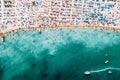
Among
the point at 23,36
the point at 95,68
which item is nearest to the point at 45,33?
the point at 23,36

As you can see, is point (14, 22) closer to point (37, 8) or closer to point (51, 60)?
point (37, 8)

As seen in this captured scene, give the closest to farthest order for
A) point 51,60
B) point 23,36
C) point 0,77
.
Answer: point 0,77 < point 51,60 < point 23,36

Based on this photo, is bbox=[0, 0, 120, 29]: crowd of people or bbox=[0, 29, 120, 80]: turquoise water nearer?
bbox=[0, 29, 120, 80]: turquoise water

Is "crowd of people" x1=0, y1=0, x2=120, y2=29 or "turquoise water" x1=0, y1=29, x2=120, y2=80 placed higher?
"crowd of people" x1=0, y1=0, x2=120, y2=29

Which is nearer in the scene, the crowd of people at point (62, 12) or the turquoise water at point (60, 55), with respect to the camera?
the turquoise water at point (60, 55)

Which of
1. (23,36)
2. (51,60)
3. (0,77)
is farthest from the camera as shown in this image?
(23,36)
